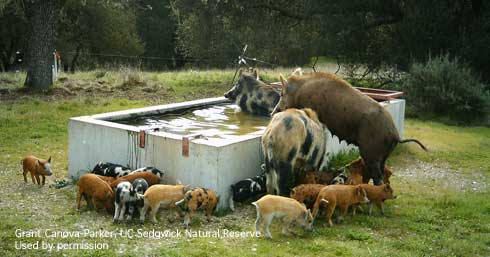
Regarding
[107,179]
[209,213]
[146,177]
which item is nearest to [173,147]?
[146,177]

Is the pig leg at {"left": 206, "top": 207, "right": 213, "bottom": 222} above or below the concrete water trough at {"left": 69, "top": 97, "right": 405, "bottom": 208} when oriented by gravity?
below

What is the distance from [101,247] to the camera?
615cm

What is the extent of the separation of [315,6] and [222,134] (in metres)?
12.0

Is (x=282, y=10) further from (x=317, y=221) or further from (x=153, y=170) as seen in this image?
(x=317, y=221)

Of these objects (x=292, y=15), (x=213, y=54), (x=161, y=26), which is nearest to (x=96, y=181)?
(x=292, y=15)

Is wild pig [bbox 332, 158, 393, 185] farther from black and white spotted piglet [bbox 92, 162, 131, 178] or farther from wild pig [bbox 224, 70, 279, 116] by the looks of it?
wild pig [bbox 224, 70, 279, 116]

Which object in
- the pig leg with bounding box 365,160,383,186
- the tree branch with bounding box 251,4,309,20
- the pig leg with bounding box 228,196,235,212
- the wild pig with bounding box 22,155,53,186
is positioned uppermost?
the tree branch with bounding box 251,4,309,20

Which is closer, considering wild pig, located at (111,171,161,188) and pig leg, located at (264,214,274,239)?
pig leg, located at (264,214,274,239)

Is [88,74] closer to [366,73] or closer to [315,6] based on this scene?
[315,6]

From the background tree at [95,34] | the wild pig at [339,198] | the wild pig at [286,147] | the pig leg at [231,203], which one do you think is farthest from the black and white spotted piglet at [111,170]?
the background tree at [95,34]

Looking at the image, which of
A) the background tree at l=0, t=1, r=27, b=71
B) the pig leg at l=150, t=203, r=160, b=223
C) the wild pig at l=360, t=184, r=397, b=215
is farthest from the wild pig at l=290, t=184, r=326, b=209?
the background tree at l=0, t=1, r=27, b=71

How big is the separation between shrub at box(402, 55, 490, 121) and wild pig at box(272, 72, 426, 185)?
7889 millimetres

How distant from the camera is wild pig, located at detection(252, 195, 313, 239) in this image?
6.49 meters

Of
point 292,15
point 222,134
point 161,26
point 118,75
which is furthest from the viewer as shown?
point 161,26
